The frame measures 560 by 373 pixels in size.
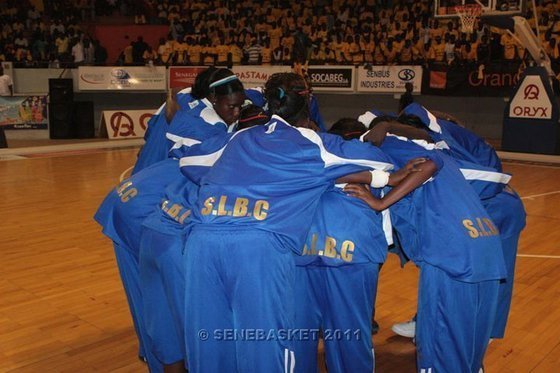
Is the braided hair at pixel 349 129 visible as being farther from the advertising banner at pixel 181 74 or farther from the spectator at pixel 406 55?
the advertising banner at pixel 181 74

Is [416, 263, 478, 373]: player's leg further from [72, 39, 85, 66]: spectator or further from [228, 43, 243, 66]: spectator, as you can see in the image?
[72, 39, 85, 66]: spectator

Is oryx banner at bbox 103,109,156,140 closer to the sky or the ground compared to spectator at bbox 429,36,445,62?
closer to the ground

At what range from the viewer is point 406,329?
380 centimetres

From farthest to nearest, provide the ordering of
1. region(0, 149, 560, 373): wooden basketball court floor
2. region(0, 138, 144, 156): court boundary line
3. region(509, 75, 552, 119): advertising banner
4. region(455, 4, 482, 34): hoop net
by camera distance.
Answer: region(0, 138, 144, 156): court boundary line → region(455, 4, 482, 34): hoop net → region(509, 75, 552, 119): advertising banner → region(0, 149, 560, 373): wooden basketball court floor

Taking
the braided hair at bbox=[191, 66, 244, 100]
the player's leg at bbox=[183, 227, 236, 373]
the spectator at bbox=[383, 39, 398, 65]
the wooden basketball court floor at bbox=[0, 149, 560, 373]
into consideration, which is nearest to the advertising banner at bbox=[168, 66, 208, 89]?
the spectator at bbox=[383, 39, 398, 65]

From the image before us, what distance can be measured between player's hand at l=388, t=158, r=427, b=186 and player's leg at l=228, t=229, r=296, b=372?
0.61 metres

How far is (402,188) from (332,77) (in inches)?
541

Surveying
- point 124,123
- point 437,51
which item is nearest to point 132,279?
point 124,123

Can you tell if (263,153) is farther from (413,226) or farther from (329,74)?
(329,74)

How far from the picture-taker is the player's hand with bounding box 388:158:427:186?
8.35ft

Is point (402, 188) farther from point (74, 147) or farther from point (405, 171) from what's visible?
point (74, 147)

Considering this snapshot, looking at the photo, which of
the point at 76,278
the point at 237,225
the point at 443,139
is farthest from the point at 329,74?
the point at 237,225

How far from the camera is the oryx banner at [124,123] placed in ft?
48.9

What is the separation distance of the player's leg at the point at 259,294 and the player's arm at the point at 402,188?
1.54ft
